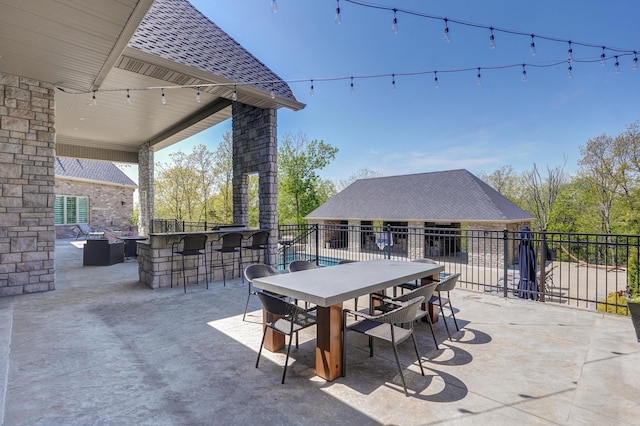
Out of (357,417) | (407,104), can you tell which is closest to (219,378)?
(357,417)

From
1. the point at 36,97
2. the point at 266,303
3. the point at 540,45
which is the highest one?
the point at 540,45

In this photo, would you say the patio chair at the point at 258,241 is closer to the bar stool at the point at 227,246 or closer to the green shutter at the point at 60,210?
the bar stool at the point at 227,246

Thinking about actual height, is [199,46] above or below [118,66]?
above

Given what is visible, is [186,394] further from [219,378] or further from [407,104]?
[407,104]

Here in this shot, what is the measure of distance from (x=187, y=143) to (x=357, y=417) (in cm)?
1737

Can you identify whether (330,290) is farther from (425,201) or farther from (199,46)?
(425,201)

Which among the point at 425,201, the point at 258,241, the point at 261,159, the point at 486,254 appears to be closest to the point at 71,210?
the point at 261,159

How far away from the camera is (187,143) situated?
54.5 ft

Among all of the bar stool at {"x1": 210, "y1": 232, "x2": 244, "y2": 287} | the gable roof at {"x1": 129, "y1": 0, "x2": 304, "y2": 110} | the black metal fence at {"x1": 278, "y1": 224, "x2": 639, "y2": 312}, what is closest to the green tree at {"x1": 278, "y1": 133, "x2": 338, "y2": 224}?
the black metal fence at {"x1": 278, "y1": 224, "x2": 639, "y2": 312}

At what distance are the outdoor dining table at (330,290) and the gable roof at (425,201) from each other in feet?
43.1

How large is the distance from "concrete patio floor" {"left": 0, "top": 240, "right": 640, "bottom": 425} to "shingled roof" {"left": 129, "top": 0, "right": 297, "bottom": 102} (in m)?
3.98

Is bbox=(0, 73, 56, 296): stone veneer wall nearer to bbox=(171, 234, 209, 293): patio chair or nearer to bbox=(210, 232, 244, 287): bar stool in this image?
bbox=(171, 234, 209, 293): patio chair

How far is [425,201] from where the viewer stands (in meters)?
16.9

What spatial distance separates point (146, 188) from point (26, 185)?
25.5ft
